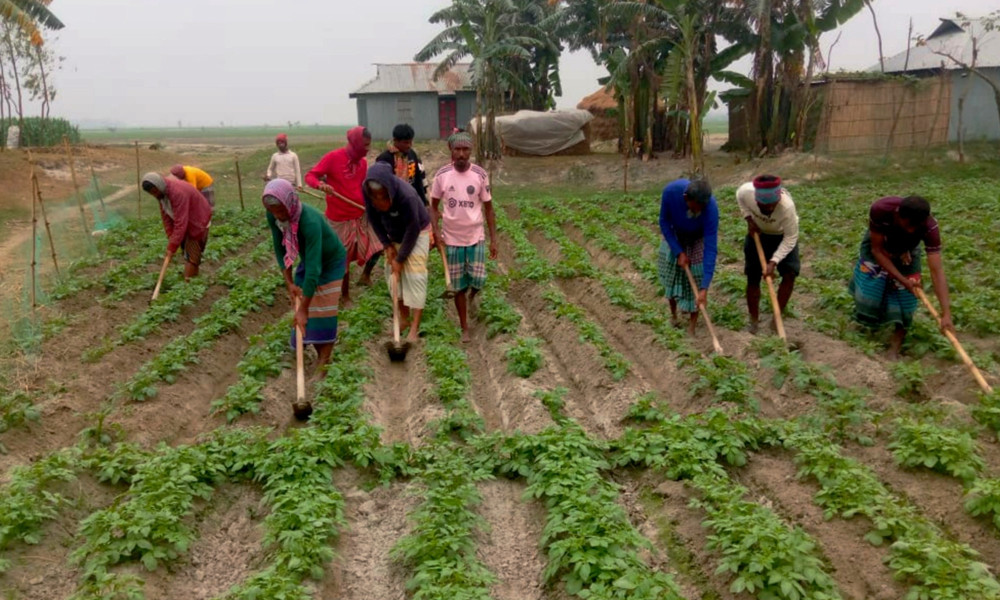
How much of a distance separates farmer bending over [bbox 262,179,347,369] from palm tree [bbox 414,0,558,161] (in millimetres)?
14822

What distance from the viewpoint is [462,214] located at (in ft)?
22.2

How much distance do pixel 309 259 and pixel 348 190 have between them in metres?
2.58

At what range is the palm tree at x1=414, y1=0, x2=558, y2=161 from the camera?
22734mm

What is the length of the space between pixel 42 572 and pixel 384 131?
30.3 meters

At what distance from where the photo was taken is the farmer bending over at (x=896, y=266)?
5465 mm

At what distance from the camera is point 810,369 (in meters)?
5.50

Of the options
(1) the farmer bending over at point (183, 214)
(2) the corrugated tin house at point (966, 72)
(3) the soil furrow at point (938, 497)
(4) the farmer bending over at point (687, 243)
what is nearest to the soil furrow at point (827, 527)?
(3) the soil furrow at point (938, 497)

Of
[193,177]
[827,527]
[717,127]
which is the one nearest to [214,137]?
[717,127]

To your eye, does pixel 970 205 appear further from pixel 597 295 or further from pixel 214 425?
pixel 214 425

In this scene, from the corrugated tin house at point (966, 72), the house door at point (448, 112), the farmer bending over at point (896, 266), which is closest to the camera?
the farmer bending over at point (896, 266)

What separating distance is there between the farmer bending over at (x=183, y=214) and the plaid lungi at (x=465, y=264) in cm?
317

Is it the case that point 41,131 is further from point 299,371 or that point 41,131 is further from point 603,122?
point 299,371

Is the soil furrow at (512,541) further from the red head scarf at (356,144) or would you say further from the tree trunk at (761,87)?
the tree trunk at (761,87)

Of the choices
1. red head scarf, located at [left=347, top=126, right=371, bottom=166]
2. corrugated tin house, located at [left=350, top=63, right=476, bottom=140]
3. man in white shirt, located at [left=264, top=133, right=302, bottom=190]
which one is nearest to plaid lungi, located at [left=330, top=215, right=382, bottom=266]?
red head scarf, located at [left=347, top=126, right=371, bottom=166]
